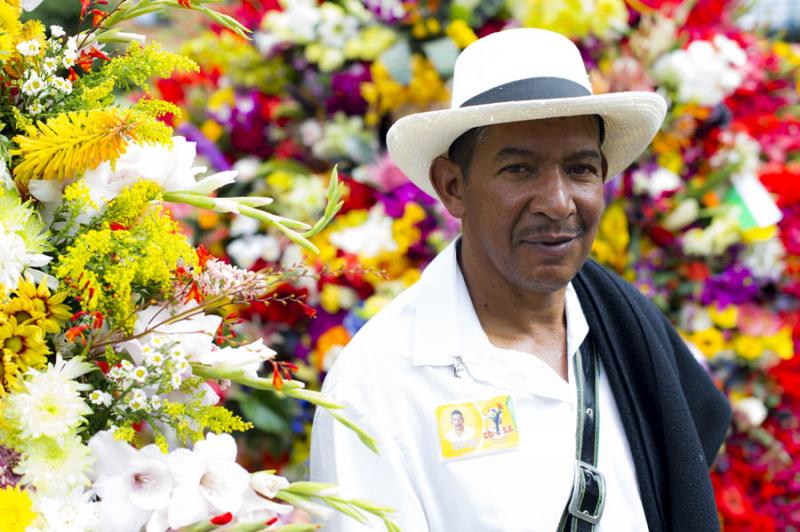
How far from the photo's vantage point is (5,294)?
1.34 metres

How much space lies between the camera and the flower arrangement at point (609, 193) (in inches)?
142

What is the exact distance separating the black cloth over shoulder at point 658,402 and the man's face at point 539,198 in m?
0.30

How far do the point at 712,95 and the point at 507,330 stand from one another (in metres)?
1.85

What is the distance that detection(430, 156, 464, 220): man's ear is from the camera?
2.30 metres

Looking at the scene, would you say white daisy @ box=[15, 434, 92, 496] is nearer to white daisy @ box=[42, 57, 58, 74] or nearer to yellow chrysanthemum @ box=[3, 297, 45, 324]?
yellow chrysanthemum @ box=[3, 297, 45, 324]

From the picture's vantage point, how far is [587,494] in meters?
2.08

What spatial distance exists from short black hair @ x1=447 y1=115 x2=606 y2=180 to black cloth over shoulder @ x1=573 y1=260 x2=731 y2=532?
0.40 m

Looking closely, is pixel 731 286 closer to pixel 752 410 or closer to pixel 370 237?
pixel 752 410

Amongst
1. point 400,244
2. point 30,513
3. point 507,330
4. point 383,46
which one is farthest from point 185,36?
point 30,513

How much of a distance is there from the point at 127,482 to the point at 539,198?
1033mm

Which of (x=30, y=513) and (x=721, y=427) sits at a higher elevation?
(x=721, y=427)

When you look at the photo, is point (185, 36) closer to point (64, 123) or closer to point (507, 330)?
point (507, 330)

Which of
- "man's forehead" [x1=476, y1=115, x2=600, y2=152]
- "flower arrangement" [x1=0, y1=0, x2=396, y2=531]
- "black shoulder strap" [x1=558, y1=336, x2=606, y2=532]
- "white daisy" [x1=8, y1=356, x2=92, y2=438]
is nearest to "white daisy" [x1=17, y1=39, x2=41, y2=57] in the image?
"flower arrangement" [x1=0, y1=0, x2=396, y2=531]

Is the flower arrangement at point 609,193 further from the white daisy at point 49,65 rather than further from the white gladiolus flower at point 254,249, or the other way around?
the white daisy at point 49,65
